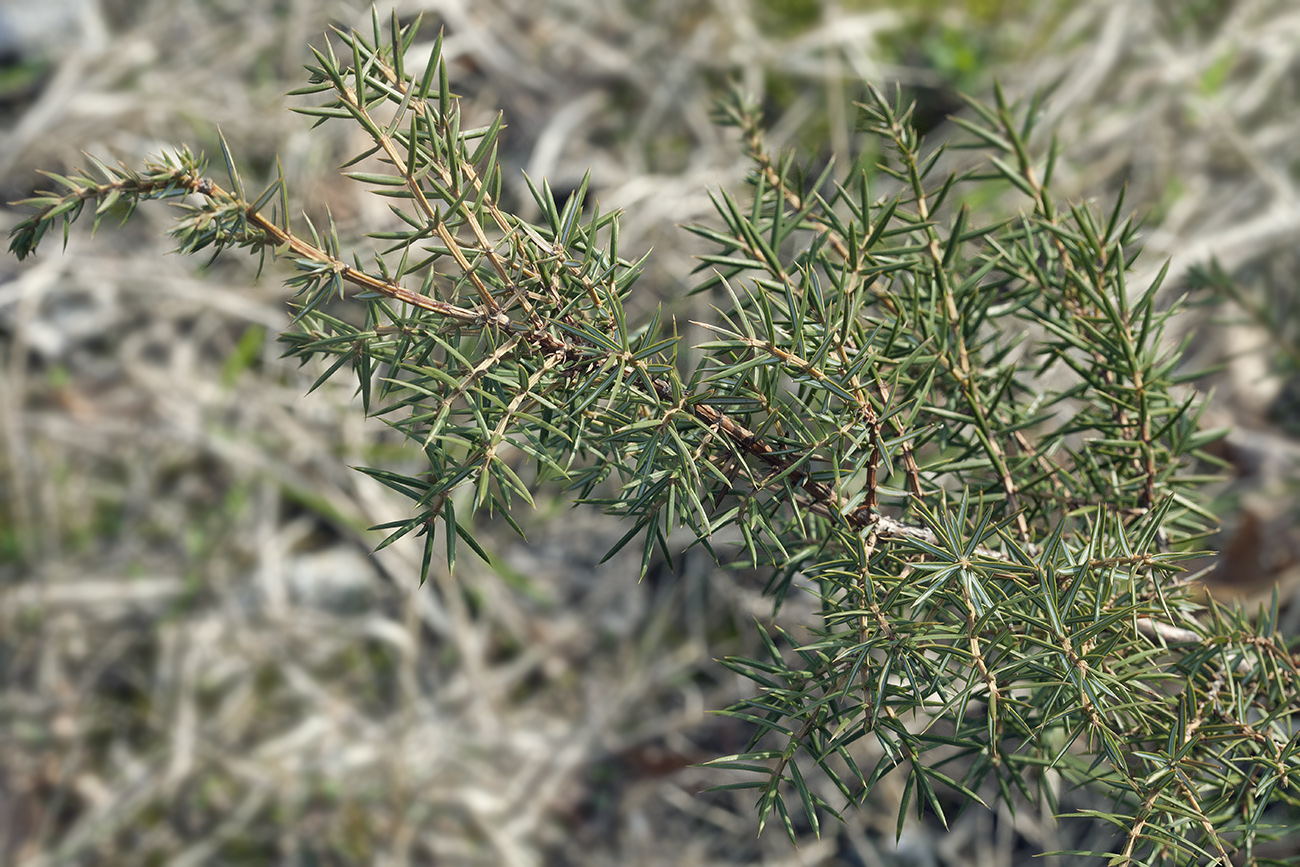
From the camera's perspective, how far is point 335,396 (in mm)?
2346

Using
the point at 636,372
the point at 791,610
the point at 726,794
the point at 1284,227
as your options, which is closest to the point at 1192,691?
the point at 636,372

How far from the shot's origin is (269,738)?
2148 millimetres

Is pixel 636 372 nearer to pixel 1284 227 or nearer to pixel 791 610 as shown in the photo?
pixel 791 610

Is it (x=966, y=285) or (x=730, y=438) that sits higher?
(x=966, y=285)

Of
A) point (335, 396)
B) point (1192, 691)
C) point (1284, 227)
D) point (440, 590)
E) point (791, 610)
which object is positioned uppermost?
point (1284, 227)

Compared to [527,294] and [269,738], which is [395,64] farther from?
[269,738]

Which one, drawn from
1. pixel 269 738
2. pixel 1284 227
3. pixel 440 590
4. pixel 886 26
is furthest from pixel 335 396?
pixel 1284 227

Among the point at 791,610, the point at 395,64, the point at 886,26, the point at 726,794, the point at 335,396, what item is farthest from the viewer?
the point at 886,26

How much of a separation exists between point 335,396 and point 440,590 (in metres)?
0.59

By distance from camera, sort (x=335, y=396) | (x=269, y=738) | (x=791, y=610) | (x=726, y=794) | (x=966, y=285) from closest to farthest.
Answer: (x=966, y=285), (x=791, y=610), (x=726, y=794), (x=269, y=738), (x=335, y=396)

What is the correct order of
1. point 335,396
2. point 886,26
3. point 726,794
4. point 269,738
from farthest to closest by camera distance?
point 886,26
point 335,396
point 269,738
point 726,794

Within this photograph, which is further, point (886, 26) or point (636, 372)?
point (886, 26)

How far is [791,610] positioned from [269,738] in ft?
4.27

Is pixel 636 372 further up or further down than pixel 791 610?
further up
